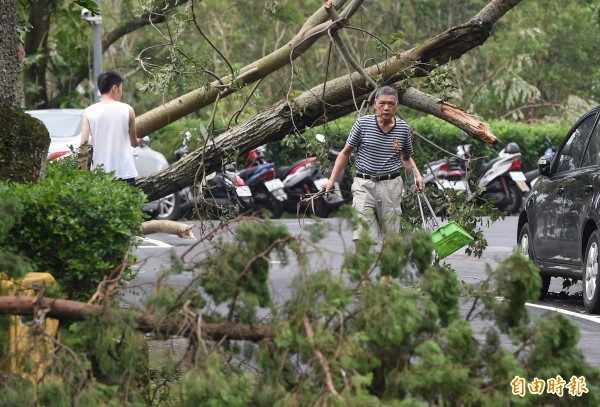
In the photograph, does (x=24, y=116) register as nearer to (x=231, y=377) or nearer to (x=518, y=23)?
(x=231, y=377)

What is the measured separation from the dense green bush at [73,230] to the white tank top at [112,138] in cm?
323

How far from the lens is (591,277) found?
10844mm

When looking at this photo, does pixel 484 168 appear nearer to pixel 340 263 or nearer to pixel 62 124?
pixel 62 124

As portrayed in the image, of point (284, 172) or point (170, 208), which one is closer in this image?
point (170, 208)

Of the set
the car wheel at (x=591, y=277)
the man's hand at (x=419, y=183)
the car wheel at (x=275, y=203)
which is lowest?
the car wheel at (x=275, y=203)

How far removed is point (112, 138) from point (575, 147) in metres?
4.16

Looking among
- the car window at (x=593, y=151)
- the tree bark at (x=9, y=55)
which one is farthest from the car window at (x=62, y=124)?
the tree bark at (x=9, y=55)

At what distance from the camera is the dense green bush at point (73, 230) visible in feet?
22.4

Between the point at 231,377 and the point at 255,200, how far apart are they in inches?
681

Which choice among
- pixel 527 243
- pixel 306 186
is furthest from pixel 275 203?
pixel 527 243

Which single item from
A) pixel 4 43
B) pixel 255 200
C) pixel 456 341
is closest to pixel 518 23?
pixel 255 200

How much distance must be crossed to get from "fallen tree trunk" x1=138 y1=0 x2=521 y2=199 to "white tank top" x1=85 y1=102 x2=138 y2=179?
0.75 m

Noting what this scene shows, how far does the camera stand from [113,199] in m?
7.16

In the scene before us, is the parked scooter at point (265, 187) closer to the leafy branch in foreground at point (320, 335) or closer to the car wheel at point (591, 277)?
the car wheel at point (591, 277)
